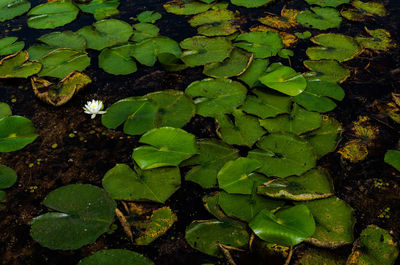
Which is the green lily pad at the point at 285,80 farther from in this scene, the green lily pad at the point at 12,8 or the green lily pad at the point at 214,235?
the green lily pad at the point at 12,8

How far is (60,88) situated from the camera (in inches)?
102

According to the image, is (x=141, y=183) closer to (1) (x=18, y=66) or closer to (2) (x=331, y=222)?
(2) (x=331, y=222)

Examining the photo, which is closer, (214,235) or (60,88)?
(214,235)

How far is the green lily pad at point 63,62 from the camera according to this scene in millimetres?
2754

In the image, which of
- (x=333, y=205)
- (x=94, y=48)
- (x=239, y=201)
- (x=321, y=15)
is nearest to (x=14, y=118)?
(x=94, y=48)

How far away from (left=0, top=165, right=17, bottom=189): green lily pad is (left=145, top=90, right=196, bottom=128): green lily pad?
1.00 meters

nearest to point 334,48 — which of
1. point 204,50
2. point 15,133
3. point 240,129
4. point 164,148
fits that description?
point 204,50

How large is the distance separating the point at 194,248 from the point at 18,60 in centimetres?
244

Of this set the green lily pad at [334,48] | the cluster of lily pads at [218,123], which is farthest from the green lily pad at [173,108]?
the green lily pad at [334,48]

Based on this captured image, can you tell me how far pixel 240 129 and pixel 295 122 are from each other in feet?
1.32

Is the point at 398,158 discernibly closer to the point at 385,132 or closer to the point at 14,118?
the point at 385,132

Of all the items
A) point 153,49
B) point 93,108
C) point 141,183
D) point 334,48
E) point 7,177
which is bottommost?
point 7,177

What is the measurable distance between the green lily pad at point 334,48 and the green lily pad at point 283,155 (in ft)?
3.89

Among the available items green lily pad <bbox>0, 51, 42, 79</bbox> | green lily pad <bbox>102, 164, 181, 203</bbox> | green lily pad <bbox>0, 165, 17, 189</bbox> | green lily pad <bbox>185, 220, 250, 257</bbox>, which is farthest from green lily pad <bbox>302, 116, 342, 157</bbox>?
green lily pad <bbox>0, 51, 42, 79</bbox>
